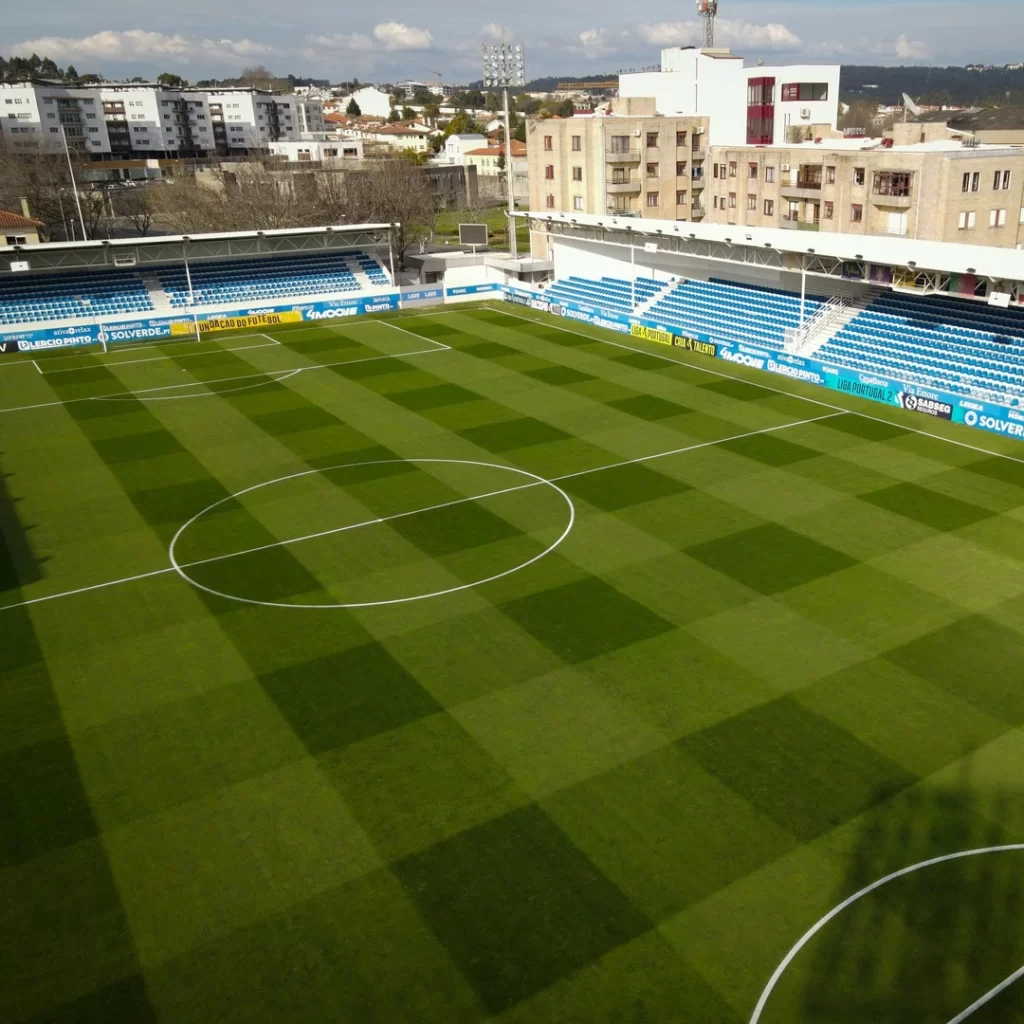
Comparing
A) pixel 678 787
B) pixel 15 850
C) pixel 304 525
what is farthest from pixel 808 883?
pixel 304 525

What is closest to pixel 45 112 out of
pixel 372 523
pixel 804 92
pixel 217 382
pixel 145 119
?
pixel 145 119

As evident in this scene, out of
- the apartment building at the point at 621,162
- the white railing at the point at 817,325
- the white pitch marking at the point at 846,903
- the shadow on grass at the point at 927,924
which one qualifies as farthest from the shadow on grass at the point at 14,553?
the apartment building at the point at 621,162

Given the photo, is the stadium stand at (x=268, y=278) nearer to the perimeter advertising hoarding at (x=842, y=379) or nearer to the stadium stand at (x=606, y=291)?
the stadium stand at (x=606, y=291)

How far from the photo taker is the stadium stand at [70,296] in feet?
160

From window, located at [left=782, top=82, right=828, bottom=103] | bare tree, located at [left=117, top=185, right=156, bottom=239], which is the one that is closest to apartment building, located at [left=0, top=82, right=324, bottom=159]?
bare tree, located at [left=117, top=185, right=156, bottom=239]

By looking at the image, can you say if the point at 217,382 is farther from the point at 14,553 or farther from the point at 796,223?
the point at 796,223

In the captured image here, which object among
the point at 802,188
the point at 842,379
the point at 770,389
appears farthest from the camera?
the point at 802,188

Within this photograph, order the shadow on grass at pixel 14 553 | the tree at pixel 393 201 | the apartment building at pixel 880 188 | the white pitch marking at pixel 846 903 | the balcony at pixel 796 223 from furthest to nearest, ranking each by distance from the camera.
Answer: the tree at pixel 393 201 → the balcony at pixel 796 223 → the apartment building at pixel 880 188 → the shadow on grass at pixel 14 553 → the white pitch marking at pixel 846 903

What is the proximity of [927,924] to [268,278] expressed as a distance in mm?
51198

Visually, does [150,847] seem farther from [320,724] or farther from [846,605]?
[846,605]

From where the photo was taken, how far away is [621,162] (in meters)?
67.3

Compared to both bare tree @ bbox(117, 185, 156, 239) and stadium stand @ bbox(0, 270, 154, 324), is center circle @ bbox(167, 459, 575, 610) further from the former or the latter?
bare tree @ bbox(117, 185, 156, 239)

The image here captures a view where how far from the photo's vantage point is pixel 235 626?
19.6 metres

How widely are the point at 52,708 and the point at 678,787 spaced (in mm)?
11426
